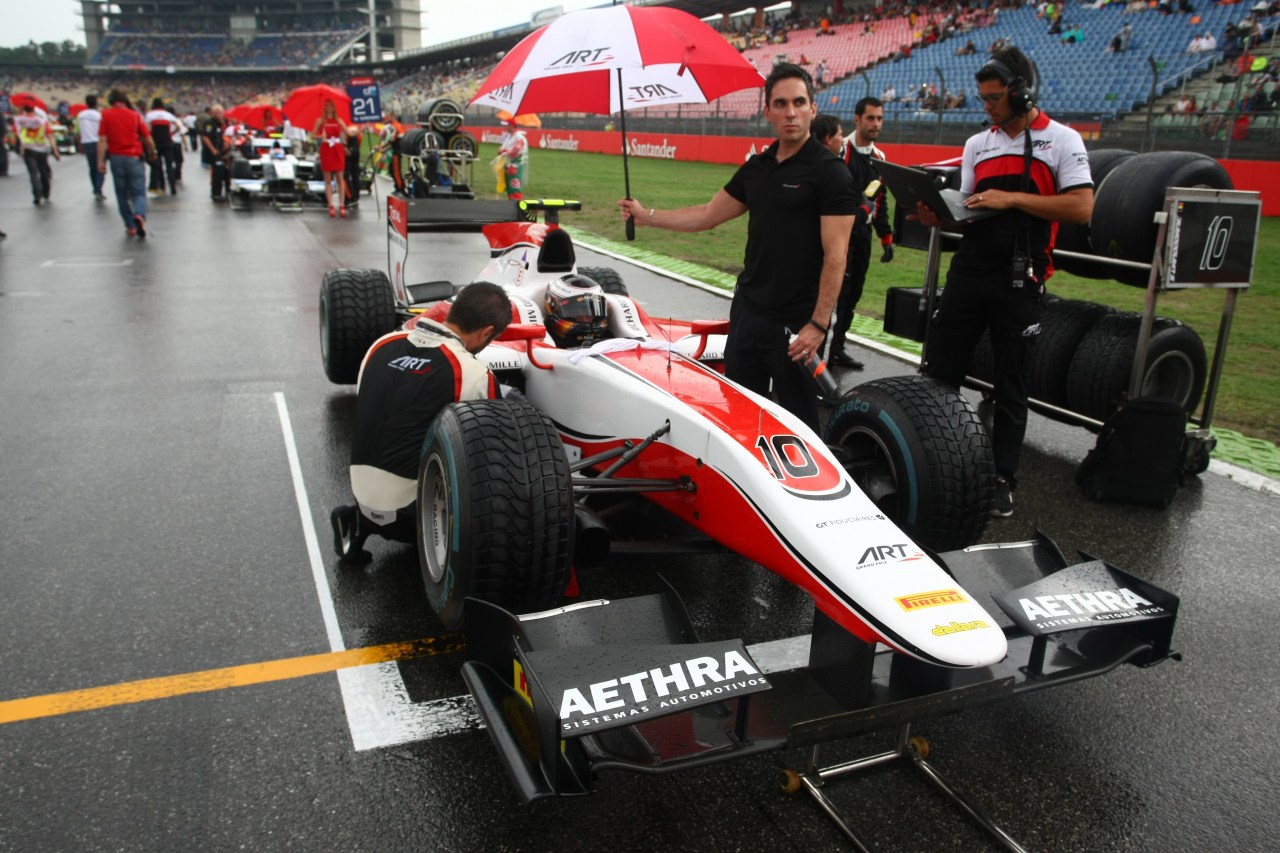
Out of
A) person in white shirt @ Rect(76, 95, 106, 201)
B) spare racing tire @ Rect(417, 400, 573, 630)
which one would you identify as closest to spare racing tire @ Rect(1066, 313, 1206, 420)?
spare racing tire @ Rect(417, 400, 573, 630)

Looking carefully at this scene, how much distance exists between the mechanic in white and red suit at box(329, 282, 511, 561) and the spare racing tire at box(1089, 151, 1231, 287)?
3590 millimetres

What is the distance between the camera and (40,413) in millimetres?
5996

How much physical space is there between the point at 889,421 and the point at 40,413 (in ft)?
17.6

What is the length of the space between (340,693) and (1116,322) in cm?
488

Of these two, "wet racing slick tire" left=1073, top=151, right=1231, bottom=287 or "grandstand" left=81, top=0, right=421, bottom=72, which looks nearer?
"wet racing slick tire" left=1073, top=151, right=1231, bottom=287

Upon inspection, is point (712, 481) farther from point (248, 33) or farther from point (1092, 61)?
point (248, 33)

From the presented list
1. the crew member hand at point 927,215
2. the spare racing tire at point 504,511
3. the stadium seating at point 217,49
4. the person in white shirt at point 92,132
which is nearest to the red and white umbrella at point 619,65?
the crew member hand at point 927,215

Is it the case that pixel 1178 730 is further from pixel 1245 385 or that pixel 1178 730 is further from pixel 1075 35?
pixel 1075 35

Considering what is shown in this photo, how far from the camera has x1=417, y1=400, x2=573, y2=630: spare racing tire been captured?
2998 mm

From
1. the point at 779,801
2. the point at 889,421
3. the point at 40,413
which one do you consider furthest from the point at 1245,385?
the point at 40,413

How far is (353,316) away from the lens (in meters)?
6.00

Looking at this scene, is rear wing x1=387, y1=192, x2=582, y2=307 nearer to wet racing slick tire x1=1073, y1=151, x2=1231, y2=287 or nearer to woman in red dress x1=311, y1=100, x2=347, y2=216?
wet racing slick tire x1=1073, y1=151, x2=1231, y2=287

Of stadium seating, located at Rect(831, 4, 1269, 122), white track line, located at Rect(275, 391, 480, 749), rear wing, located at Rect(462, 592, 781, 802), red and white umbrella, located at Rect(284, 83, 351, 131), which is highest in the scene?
stadium seating, located at Rect(831, 4, 1269, 122)

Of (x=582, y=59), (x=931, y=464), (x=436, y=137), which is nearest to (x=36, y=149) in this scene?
(x=436, y=137)
